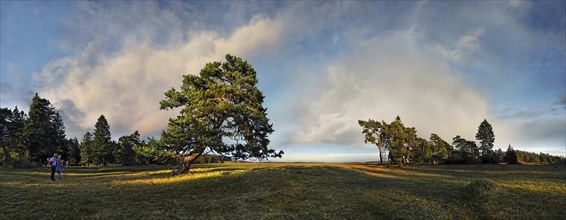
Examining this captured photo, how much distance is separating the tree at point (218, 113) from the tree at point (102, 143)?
67.0 m

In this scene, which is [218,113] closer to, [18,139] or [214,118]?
[214,118]

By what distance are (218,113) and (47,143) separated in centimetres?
6283

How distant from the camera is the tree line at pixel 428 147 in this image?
76.1 metres

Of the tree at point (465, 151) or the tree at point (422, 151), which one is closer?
the tree at point (422, 151)

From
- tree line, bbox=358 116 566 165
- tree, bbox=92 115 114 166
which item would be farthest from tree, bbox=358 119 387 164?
tree, bbox=92 115 114 166

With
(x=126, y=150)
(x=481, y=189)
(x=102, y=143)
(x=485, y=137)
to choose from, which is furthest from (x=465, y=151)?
(x=102, y=143)

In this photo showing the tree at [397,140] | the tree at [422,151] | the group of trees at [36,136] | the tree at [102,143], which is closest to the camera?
the group of trees at [36,136]

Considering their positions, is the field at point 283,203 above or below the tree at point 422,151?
below

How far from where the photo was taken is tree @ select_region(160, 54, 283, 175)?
97.8 ft

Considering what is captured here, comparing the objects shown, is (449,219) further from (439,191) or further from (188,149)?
(188,149)

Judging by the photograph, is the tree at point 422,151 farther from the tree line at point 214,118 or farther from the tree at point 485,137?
the tree line at point 214,118

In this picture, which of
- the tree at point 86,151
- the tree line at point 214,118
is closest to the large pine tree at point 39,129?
the tree at point 86,151

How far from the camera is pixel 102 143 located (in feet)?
284

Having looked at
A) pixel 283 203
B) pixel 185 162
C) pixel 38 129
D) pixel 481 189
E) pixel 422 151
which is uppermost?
pixel 38 129
